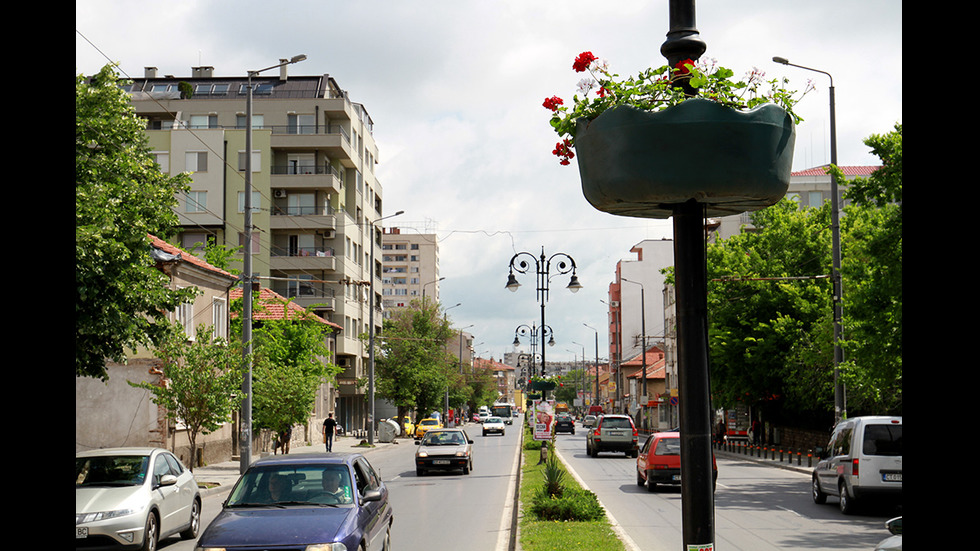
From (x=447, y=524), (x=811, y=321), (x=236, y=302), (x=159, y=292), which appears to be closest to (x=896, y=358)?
(x=447, y=524)

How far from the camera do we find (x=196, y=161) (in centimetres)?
6706

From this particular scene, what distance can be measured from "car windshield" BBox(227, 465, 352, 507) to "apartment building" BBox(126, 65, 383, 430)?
183 feet

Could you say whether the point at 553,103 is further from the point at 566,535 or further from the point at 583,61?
the point at 566,535

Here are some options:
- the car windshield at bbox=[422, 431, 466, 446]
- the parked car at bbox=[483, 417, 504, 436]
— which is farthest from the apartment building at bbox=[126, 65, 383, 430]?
the car windshield at bbox=[422, 431, 466, 446]

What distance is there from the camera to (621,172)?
10.6ft

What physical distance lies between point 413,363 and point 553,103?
70.6 m

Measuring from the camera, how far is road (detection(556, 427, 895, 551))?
49.0ft

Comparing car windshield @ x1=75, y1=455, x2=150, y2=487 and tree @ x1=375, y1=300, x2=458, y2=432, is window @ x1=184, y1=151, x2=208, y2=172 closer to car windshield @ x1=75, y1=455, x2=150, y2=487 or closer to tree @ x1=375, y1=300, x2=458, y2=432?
tree @ x1=375, y1=300, x2=458, y2=432

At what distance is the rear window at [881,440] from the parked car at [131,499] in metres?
13.0

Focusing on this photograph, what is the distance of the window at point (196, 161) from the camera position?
66.6 m

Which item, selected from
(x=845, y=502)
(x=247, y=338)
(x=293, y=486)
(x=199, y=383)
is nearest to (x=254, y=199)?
(x=247, y=338)

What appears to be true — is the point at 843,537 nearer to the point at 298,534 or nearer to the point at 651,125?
the point at 298,534

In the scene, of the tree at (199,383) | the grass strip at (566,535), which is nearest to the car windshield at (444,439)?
the tree at (199,383)

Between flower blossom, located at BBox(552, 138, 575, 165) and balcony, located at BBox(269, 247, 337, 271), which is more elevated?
balcony, located at BBox(269, 247, 337, 271)
